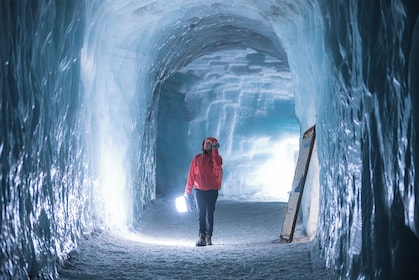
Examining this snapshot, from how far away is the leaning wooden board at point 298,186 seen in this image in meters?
6.25

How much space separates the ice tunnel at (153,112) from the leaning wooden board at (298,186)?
9.0 inches

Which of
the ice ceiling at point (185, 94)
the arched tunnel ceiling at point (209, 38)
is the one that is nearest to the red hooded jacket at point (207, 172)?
the ice ceiling at point (185, 94)

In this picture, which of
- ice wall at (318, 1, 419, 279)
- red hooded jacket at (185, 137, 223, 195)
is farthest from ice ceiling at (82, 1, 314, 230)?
ice wall at (318, 1, 419, 279)

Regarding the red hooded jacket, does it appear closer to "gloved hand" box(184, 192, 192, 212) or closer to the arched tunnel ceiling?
"gloved hand" box(184, 192, 192, 212)

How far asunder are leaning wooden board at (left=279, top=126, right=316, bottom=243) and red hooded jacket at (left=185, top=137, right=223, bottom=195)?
87 centimetres

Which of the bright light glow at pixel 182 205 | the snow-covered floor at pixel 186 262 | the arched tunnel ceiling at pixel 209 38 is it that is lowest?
the snow-covered floor at pixel 186 262

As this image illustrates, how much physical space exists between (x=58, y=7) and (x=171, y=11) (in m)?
3.26

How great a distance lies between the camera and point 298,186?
6520 mm

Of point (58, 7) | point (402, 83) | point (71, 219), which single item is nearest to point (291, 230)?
point (71, 219)

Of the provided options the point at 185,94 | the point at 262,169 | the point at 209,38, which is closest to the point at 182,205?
the point at 209,38

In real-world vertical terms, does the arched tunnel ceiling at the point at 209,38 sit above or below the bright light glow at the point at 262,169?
above

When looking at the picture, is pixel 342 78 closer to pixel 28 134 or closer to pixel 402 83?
pixel 402 83

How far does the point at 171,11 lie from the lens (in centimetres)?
729

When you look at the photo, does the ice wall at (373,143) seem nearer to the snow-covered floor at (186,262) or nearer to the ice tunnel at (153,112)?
the ice tunnel at (153,112)
